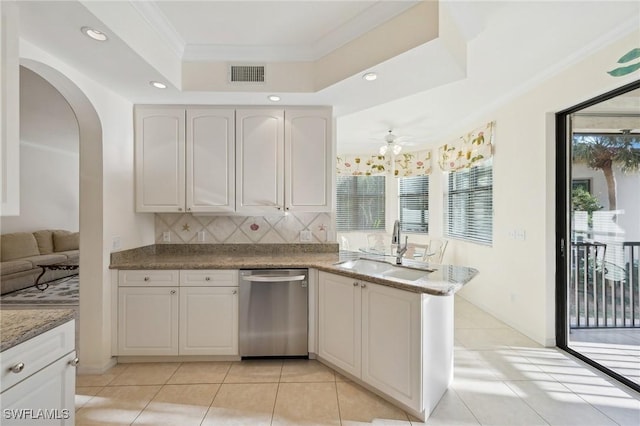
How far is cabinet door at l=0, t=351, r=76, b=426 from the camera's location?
1.09 m

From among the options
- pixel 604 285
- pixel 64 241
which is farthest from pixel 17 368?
pixel 64 241

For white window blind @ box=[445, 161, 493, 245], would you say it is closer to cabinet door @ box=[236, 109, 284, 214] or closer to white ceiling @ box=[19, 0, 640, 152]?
white ceiling @ box=[19, 0, 640, 152]

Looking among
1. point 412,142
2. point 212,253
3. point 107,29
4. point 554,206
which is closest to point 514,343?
point 554,206

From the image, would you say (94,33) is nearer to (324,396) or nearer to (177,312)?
(177,312)

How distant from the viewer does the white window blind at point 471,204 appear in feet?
13.1

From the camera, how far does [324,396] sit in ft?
6.97

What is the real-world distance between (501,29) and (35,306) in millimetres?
5952

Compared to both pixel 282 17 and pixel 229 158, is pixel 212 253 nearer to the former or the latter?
pixel 229 158

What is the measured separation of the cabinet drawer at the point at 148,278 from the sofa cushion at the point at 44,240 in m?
4.66

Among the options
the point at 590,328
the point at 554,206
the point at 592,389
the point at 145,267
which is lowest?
the point at 592,389

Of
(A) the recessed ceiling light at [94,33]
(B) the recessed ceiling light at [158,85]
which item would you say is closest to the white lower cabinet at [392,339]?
(B) the recessed ceiling light at [158,85]

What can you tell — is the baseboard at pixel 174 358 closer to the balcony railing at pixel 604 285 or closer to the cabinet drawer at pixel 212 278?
the cabinet drawer at pixel 212 278

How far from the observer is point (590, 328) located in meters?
2.89

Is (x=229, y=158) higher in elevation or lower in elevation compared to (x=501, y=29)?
lower
